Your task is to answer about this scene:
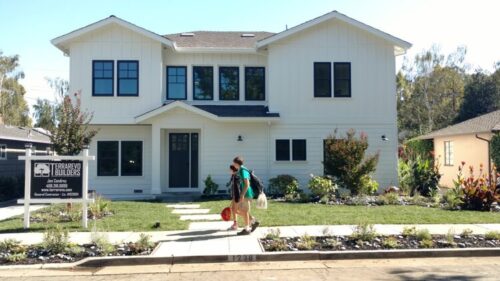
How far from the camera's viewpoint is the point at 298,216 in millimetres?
12562

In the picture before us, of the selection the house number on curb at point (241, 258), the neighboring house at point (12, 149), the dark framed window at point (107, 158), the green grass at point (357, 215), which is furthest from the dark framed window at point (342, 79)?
the neighboring house at point (12, 149)

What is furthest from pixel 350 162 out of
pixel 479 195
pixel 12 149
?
pixel 12 149

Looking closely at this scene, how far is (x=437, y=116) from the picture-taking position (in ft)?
148

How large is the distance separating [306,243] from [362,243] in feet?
3.66

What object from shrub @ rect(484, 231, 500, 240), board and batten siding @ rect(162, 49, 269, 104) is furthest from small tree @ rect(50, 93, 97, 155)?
shrub @ rect(484, 231, 500, 240)

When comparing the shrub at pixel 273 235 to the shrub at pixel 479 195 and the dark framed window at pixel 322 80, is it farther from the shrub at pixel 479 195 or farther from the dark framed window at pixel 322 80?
the dark framed window at pixel 322 80

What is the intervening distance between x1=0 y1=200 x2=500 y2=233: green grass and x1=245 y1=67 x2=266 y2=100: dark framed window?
21.5 feet

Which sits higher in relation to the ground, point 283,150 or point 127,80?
point 127,80

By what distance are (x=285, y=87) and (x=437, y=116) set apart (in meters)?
30.5

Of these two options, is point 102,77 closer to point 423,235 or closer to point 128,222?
point 128,222

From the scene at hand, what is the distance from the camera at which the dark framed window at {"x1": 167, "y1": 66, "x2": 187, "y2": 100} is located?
20.0 metres

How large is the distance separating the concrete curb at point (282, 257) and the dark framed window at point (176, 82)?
41.2 ft

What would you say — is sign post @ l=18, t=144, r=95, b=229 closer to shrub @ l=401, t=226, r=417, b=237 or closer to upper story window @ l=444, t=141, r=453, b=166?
shrub @ l=401, t=226, r=417, b=237

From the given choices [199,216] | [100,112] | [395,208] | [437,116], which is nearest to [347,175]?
[395,208]
